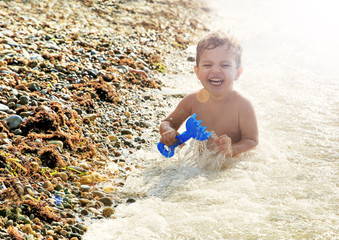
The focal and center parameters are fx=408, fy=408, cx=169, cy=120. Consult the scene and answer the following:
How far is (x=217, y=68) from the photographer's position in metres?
3.83

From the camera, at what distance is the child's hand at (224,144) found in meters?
3.58

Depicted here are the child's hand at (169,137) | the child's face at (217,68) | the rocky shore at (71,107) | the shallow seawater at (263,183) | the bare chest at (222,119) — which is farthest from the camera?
the bare chest at (222,119)

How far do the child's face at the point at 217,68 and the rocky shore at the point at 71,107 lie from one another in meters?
0.92

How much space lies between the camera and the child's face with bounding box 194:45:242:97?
12.6 ft

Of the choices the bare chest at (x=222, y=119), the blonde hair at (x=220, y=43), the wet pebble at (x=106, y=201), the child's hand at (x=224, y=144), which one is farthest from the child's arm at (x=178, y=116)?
the wet pebble at (x=106, y=201)

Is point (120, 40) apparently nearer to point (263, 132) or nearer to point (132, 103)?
point (132, 103)

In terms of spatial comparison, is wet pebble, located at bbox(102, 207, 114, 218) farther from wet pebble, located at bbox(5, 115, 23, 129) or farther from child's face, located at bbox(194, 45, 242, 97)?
child's face, located at bbox(194, 45, 242, 97)

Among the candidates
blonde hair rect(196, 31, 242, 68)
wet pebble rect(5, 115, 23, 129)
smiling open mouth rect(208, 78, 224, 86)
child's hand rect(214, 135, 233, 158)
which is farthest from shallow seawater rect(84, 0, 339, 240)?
wet pebble rect(5, 115, 23, 129)

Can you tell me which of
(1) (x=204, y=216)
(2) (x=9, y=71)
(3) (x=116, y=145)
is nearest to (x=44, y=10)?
(2) (x=9, y=71)

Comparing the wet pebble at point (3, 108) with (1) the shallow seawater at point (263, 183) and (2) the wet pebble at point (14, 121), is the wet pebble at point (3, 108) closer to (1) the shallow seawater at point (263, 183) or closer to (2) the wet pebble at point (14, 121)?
(2) the wet pebble at point (14, 121)

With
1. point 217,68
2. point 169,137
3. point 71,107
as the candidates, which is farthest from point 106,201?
point 217,68

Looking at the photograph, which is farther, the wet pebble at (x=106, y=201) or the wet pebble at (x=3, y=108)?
the wet pebble at (x=3, y=108)

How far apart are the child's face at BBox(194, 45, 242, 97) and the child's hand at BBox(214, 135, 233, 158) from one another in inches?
21.5

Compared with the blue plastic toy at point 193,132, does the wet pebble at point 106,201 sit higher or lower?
lower
